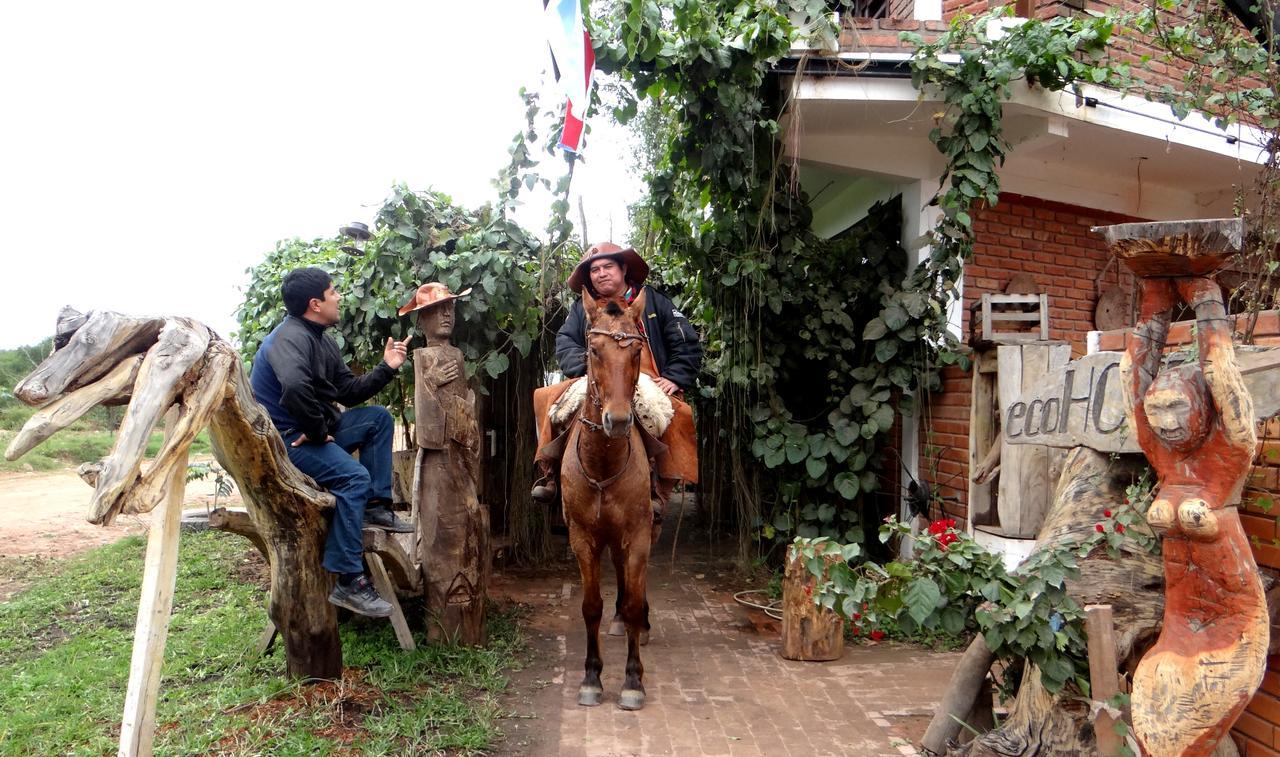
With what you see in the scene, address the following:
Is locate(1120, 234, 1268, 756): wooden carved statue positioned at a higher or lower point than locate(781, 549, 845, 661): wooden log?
higher

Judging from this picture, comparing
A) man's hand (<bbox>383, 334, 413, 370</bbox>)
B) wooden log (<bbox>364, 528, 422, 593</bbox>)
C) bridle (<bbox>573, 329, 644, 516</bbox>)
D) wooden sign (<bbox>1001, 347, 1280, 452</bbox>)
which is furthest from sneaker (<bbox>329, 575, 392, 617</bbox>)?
wooden sign (<bbox>1001, 347, 1280, 452</bbox>)

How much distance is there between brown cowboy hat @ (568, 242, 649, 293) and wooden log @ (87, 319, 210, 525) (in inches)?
96.5

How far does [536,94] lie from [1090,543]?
15.8 feet

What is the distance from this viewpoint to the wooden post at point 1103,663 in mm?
2387

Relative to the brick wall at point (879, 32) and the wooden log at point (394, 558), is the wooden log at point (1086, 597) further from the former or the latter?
the brick wall at point (879, 32)

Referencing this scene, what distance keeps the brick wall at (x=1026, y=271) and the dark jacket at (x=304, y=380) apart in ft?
14.0

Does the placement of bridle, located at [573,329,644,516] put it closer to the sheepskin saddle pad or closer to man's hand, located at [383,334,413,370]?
the sheepskin saddle pad

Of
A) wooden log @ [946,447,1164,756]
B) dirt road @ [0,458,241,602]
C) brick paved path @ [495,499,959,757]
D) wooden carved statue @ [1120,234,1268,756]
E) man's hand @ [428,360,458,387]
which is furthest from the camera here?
dirt road @ [0,458,241,602]

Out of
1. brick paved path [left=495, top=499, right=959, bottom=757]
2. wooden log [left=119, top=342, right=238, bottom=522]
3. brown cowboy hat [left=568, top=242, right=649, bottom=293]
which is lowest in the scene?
brick paved path [left=495, top=499, right=959, bottom=757]

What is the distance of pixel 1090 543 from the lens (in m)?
2.77

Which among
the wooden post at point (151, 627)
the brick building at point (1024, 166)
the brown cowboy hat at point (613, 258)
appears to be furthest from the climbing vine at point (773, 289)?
the wooden post at point (151, 627)

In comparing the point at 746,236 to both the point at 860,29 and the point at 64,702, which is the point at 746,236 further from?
the point at 64,702

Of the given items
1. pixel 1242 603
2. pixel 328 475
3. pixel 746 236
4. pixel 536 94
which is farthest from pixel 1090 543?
pixel 536 94

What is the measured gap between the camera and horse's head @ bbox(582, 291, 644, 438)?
3699mm
